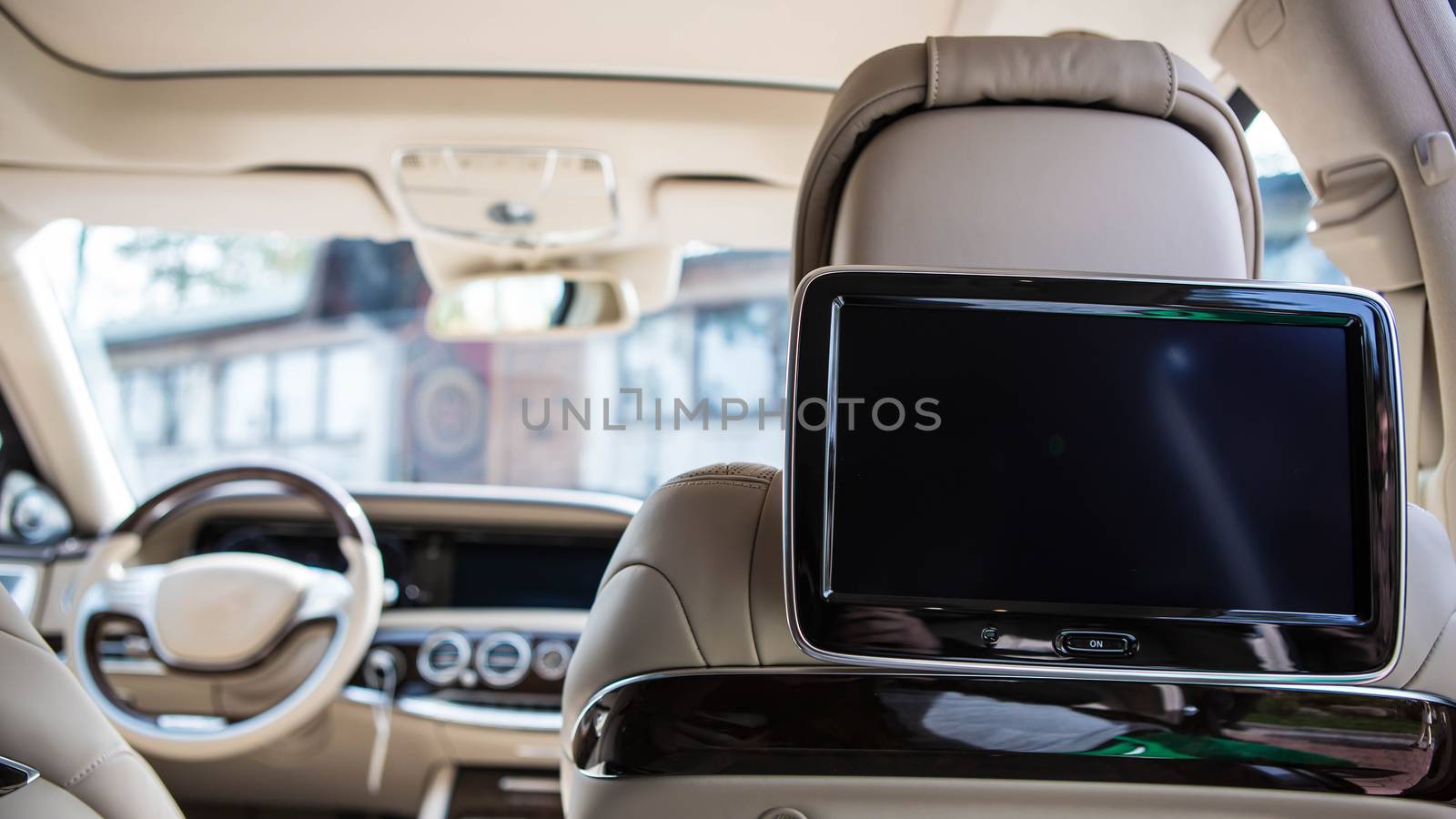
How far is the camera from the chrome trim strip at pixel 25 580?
281 centimetres

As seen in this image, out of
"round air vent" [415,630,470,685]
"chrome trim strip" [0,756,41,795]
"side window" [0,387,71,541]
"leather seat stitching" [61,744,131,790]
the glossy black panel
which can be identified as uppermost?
the glossy black panel

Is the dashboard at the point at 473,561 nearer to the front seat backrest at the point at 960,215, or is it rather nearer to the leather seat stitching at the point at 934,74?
the front seat backrest at the point at 960,215

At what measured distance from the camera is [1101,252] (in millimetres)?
974

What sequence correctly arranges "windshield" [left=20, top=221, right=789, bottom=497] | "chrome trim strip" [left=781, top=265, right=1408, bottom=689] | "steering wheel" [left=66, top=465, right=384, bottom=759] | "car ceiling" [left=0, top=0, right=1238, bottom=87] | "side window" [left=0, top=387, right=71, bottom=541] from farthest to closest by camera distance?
"windshield" [left=20, top=221, right=789, bottom=497]
"side window" [left=0, top=387, right=71, bottom=541]
"steering wheel" [left=66, top=465, right=384, bottom=759]
"car ceiling" [left=0, top=0, right=1238, bottom=87]
"chrome trim strip" [left=781, top=265, right=1408, bottom=689]

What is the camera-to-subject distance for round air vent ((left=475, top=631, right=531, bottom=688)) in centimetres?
265

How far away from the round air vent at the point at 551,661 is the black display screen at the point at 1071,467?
1937 mm

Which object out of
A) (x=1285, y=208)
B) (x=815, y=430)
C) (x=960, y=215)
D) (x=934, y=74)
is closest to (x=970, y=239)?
(x=960, y=215)

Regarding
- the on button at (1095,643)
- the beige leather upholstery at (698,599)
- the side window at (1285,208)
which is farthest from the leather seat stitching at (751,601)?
the side window at (1285,208)

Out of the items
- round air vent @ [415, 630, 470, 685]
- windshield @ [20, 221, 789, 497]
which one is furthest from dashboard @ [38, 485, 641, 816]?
windshield @ [20, 221, 789, 497]

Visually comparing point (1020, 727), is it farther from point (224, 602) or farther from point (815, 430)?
point (224, 602)

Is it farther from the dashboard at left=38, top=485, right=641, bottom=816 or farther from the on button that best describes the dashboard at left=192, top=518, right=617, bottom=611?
the on button

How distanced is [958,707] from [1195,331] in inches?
15.6

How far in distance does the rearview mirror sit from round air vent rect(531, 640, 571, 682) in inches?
34.3

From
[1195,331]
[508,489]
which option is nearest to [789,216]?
[508,489]
